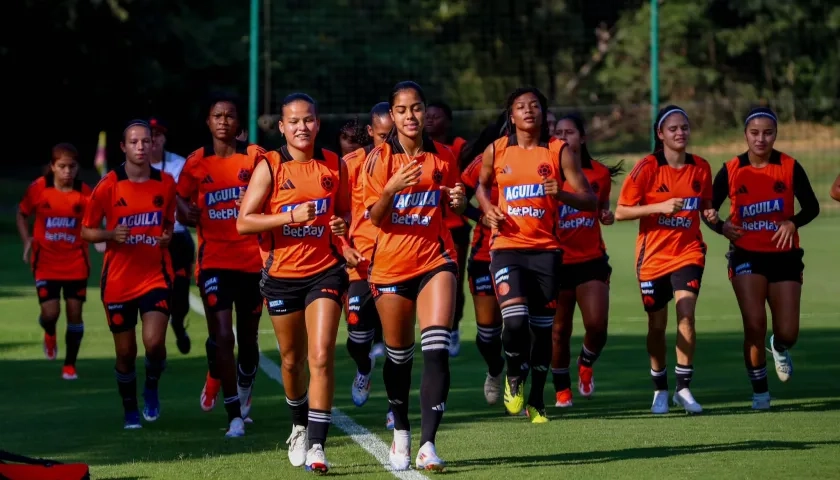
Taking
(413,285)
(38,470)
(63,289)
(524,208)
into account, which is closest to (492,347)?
(524,208)

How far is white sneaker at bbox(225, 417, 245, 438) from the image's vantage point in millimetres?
9898

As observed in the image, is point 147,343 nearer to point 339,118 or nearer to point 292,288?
point 292,288

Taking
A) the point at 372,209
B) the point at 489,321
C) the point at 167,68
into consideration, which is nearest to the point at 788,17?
the point at 167,68

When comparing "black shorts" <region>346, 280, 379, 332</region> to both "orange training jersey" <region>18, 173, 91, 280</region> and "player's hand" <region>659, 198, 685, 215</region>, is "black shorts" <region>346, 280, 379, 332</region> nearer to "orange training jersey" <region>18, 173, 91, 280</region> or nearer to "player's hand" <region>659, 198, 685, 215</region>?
"player's hand" <region>659, 198, 685, 215</region>

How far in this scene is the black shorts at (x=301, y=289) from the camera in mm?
8477

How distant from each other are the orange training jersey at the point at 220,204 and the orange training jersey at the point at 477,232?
71.3 inches

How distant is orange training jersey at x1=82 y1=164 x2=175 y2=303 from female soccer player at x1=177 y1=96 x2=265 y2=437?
0.25m

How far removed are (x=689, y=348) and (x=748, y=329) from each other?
1.57 ft

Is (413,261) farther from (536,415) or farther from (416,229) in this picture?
(536,415)

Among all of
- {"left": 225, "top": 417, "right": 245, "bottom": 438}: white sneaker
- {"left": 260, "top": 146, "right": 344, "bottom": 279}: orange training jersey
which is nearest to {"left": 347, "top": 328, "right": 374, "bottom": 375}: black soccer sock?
{"left": 225, "top": 417, "right": 245, "bottom": 438}: white sneaker

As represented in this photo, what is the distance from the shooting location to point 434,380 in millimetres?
8336

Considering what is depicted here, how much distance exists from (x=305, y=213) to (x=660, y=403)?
358cm

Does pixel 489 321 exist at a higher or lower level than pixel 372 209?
lower

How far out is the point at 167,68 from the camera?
141 ft
